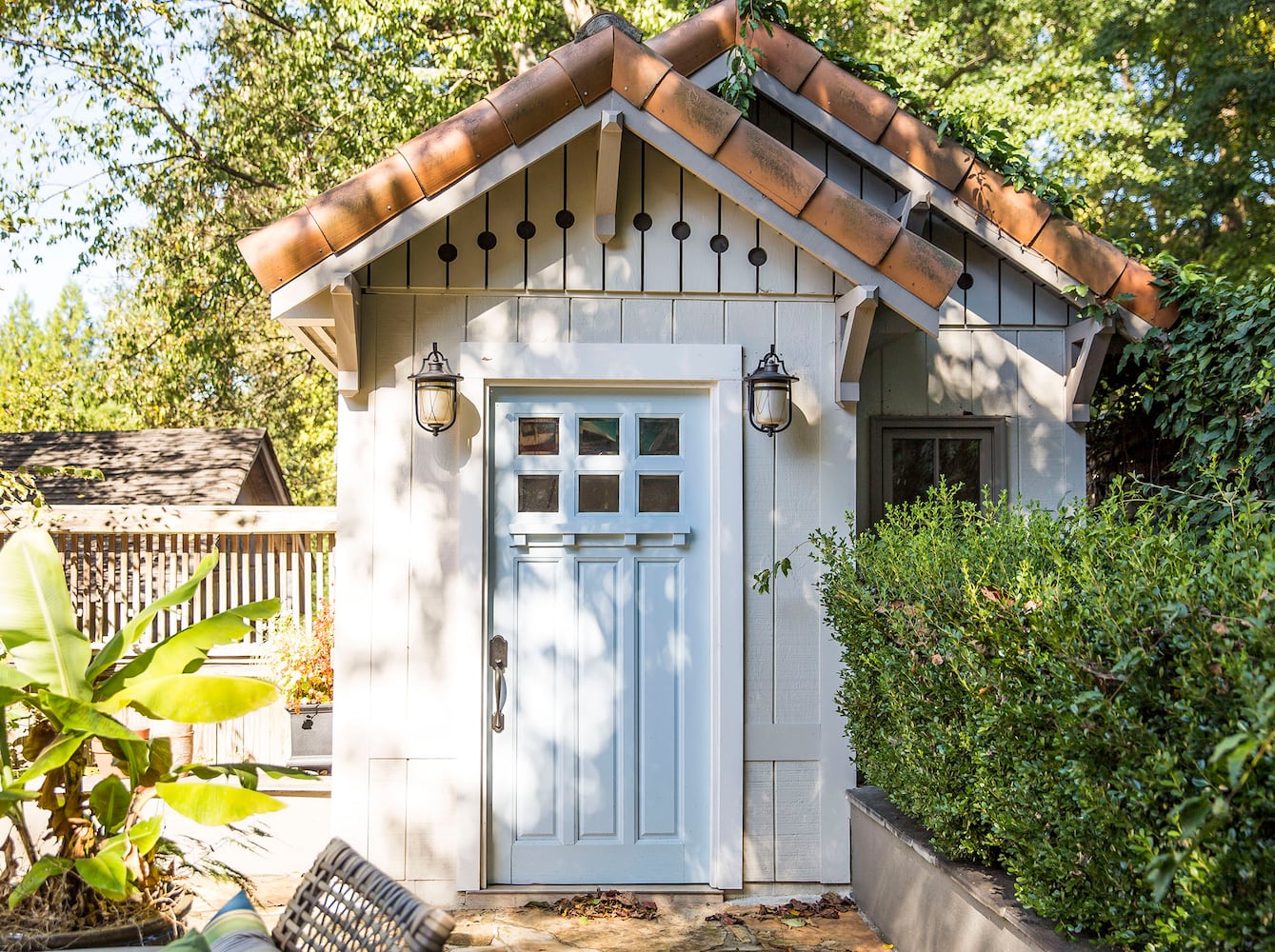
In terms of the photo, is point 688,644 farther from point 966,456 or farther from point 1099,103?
point 1099,103

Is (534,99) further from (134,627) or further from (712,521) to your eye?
(134,627)

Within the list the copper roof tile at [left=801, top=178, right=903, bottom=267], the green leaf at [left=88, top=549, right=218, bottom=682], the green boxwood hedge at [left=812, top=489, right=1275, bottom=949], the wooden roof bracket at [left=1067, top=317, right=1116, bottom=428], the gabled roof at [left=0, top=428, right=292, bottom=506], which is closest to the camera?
the green boxwood hedge at [left=812, top=489, right=1275, bottom=949]

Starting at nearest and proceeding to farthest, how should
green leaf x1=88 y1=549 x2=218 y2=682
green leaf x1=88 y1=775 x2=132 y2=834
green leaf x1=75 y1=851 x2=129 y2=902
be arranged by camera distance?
green leaf x1=75 y1=851 x2=129 y2=902, green leaf x1=88 y1=775 x2=132 y2=834, green leaf x1=88 y1=549 x2=218 y2=682

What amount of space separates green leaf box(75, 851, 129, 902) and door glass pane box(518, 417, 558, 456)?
2.56m

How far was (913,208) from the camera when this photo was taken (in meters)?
5.36

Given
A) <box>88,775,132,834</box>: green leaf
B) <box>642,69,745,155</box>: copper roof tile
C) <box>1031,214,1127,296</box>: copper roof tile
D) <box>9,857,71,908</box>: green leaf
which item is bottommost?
<box>9,857,71,908</box>: green leaf

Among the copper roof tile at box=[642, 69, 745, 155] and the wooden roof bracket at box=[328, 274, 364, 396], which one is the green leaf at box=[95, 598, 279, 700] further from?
the copper roof tile at box=[642, 69, 745, 155]

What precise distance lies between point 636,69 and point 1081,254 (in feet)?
8.10

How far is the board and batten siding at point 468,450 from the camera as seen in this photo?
482 cm

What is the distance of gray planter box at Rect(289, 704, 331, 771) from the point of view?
5.52 m

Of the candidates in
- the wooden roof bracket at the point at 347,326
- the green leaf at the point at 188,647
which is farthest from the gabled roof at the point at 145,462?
the green leaf at the point at 188,647

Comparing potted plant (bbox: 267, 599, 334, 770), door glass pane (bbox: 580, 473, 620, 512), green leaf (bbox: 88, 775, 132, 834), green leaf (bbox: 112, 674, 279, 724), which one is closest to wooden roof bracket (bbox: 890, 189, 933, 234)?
door glass pane (bbox: 580, 473, 620, 512)

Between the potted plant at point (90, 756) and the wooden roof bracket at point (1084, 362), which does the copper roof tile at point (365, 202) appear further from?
the wooden roof bracket at point (1084, 362)

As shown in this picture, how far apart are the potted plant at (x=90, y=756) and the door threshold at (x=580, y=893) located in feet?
5.46
